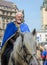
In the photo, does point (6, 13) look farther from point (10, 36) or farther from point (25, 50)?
point (25, 50)

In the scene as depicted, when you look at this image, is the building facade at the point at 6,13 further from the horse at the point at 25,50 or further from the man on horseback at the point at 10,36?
the horse at the point at 25,50

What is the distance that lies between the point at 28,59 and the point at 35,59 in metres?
0.12

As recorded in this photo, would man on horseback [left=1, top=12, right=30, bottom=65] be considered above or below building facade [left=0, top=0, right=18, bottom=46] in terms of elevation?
above

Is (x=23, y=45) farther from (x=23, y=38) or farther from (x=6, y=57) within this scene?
(x=6, y=57)

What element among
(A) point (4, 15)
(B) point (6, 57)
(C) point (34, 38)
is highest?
(C) point (34, 38)

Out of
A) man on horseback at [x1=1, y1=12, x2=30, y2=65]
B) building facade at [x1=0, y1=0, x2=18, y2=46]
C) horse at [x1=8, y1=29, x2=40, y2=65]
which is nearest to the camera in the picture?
horse at [x1=8, y1=29, x2=40, y2=65]

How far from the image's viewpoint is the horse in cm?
541

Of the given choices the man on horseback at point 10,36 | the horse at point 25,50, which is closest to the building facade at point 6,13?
the man on horseback at point 10,36

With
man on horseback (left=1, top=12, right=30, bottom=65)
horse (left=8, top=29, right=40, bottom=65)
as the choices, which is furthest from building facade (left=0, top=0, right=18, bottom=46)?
horse (left=8, top=29, right=40, bottom=65)

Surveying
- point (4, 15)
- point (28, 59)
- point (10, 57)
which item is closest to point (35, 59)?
point (28, 59)

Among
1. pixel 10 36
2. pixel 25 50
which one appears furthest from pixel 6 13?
pixel 25 50

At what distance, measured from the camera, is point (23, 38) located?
18.3 ft

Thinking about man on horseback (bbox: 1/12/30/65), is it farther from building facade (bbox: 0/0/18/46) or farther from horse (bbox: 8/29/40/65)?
building facade (bbox: 0/0/18/46)

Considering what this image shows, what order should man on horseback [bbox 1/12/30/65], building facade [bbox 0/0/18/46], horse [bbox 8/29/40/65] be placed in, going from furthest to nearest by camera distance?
1. building facade [bbox 0/0/18/46]
2. man on horseback [bbox 1/12/30/65]
3. horse [bbox 8/29/40/65]
